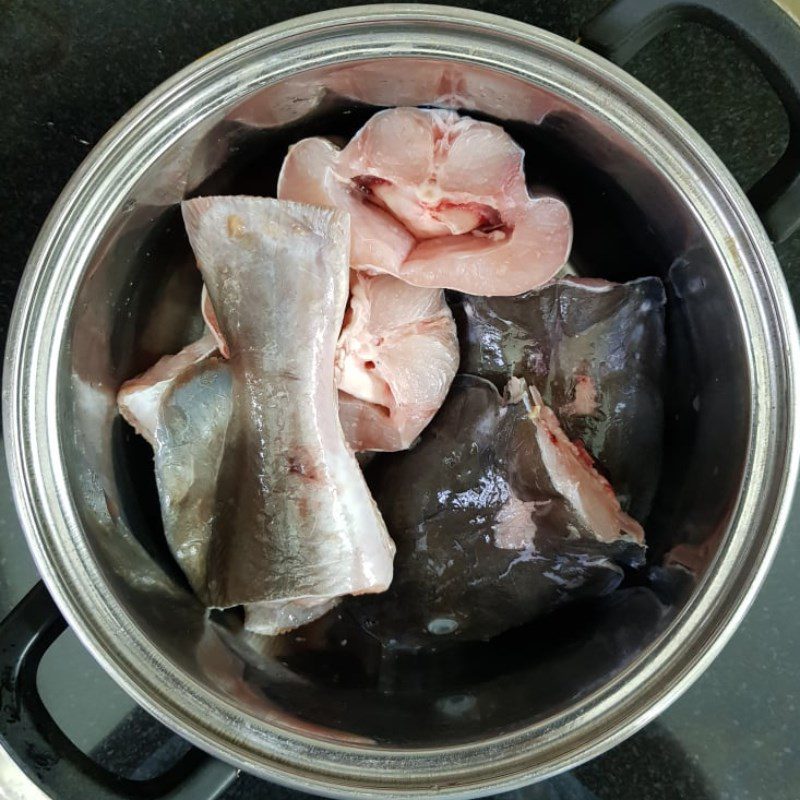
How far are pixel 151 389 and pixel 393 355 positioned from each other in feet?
0.98

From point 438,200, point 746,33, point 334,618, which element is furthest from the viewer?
point 334,618

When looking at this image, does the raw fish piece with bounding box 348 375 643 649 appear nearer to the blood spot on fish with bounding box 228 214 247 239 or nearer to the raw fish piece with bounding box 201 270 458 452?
the raw fish piece with bounding box 201 270 458 452

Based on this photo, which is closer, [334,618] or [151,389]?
[151,389]

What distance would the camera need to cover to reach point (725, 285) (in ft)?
2.83

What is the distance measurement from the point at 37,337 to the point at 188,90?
1.01 feet

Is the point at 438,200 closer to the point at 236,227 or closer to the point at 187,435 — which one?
the point at 236,227

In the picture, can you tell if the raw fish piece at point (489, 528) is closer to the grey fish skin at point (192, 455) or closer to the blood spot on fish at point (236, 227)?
the grey fish skin at point (192, 455)

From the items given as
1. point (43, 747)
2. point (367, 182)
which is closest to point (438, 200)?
point (367, 182)

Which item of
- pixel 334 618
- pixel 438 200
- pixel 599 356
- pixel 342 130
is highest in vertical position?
pixel 342 130

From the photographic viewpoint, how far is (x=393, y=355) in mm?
989

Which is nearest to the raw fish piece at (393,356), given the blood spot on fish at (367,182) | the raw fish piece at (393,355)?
the raw fish piece at (393,355)

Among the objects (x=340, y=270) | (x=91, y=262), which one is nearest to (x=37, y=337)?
(x=91, y=262)

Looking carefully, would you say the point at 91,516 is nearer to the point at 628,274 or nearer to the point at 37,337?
the point at 37,337

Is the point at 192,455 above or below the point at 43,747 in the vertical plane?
above
